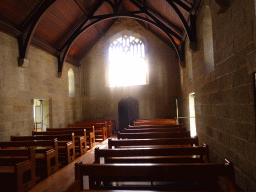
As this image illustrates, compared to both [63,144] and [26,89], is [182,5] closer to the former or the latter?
[63,144]

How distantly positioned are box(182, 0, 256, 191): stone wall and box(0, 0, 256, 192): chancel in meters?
0.02

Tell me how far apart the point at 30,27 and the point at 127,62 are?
5.93 m

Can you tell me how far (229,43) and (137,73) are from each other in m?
8.61

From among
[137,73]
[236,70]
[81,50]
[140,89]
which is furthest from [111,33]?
[236,70]

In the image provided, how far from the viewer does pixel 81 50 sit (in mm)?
11523

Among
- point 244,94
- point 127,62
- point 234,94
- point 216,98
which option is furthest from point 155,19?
point 244,94

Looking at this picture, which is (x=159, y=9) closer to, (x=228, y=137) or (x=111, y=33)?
(x=111, y=33)

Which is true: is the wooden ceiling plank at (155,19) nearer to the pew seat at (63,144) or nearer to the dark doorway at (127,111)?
the dark doorway at (127,111)

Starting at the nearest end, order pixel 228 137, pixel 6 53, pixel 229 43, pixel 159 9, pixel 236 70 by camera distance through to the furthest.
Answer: pixel 236 70
pixel 229 43
pixel 228 137
pixel 6 53
pixel 159 9

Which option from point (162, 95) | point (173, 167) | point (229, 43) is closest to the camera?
point (173, 167)

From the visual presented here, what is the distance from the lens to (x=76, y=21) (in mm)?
9180

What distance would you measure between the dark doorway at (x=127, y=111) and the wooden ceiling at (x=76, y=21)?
3.66 m

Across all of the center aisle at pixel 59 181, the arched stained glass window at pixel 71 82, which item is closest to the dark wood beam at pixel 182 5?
the center aisle at pixel 59 181

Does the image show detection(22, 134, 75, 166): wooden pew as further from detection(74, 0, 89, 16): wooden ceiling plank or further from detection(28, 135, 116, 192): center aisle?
detection(74, 0, 89, 16): wooden ceiling plank
